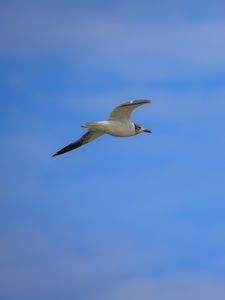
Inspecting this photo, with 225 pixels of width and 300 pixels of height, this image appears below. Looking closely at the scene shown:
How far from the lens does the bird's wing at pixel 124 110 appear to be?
57.2 metres

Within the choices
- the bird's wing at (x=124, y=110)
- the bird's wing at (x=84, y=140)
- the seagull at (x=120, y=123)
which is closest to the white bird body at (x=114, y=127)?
the seagull at (x=120, y=123)

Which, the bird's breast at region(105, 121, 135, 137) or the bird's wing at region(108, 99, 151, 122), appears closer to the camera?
the bird's wing at region(108, 99, 151, 122)

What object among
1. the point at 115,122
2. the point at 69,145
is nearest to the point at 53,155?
the point at 69,145

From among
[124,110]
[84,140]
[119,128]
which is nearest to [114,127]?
[119,128]

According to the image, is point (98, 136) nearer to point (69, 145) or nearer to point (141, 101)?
point (69, 145)

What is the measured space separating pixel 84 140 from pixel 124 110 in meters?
4.85

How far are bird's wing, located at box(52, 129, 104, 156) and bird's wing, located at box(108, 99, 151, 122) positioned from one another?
10.3ft

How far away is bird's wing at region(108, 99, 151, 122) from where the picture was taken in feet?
188

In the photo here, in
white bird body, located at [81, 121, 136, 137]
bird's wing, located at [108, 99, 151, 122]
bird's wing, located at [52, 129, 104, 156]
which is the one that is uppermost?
bird's wing, located at [52, 129, 104, 156]

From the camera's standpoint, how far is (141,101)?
57.0 meters

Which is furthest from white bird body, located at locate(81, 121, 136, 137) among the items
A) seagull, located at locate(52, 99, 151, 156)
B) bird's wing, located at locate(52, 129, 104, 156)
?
bird's wing, located at locate(52, 129, 104, 156)

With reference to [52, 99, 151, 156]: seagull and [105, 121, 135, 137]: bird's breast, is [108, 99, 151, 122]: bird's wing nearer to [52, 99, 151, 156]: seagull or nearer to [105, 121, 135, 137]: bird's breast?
[52, 99, 151, 156]: seagull

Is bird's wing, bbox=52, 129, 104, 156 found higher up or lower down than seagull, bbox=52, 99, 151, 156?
higher up

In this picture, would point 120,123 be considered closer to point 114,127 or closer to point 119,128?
point 119,128
